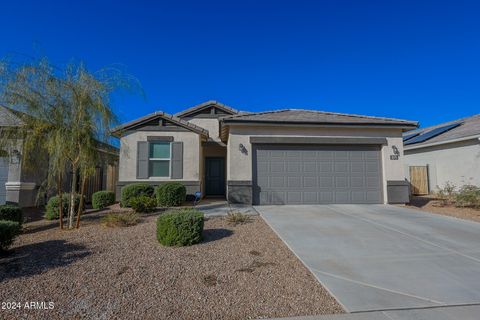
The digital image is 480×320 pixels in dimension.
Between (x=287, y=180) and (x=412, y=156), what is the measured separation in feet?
34.4

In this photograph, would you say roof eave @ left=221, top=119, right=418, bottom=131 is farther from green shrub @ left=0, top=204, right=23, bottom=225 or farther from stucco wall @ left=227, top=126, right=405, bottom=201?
green shrub @ left=0, top=204, right=23, bottom=225

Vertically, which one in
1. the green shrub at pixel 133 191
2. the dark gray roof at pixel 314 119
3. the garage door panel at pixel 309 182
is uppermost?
the dark gray roof at pixel 314 119

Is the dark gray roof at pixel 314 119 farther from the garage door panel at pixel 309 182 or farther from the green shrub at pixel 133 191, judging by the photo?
the green shrub at pixel 133 191

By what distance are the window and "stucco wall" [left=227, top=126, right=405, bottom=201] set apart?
3.00m

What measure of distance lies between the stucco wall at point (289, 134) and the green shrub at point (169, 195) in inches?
81.6

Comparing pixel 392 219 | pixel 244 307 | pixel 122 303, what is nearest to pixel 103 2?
pixel 122 303

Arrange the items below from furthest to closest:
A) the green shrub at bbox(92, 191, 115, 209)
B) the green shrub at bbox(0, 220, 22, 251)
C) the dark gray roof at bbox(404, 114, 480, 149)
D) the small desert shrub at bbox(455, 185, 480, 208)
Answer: the dark gray roof at bbox(404, 114, 480, 149) → the green shrub at bbox(92, 191, 115, 209) → the small desert shrub at bbox(455, 185, 480, 208) → the green shrub at bbox(0, 220, 22, 251)

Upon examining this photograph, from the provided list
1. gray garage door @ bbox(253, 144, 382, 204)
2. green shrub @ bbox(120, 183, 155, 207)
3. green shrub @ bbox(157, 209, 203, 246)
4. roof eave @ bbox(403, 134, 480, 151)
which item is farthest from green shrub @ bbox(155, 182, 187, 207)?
roof eave @ bbox(403, 134, 480, 151)

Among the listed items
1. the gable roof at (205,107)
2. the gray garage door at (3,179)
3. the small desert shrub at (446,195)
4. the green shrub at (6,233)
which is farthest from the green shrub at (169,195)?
the small desert shrub at (446,195)

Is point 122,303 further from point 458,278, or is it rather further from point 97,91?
point 97,91

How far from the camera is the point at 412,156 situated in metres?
15.7

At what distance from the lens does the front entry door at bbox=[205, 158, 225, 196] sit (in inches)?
553

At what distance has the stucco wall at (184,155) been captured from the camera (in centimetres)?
1096

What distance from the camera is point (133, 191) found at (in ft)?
32.1
